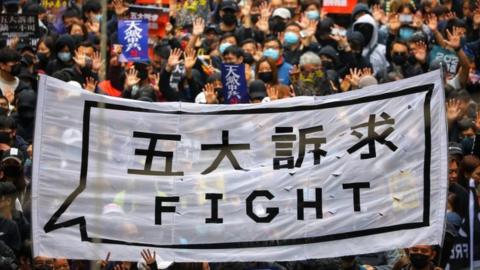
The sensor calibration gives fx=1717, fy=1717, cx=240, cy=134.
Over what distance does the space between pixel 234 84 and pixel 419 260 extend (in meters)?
4.65

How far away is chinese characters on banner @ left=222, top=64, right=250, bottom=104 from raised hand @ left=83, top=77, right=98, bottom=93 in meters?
1.35

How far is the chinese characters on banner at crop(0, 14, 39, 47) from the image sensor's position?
64.8 ft

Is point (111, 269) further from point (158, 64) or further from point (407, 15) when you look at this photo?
point (407, 15)

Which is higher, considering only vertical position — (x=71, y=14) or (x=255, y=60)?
(x=71, y=14)

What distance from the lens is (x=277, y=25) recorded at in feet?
68.3

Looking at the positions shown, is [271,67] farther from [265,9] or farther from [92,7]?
[92,7]

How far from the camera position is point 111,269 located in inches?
545

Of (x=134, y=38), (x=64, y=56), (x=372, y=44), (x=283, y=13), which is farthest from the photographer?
(x=283, y=13)

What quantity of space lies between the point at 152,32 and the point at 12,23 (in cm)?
166

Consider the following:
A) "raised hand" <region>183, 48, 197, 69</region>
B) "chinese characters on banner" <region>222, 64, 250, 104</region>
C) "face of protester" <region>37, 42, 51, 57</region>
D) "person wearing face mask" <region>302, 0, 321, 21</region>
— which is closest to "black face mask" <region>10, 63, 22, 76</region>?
"face of protester" <region>37, 42, 51, 57</region>

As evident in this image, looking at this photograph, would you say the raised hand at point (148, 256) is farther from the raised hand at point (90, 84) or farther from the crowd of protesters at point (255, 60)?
the raised hand at point (90, 84)

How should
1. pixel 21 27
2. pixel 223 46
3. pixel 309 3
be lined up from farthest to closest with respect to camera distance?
pixel 309 3
pixel 21 27
pixel 223 46

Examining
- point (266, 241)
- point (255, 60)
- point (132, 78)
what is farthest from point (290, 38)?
point (266, 241)

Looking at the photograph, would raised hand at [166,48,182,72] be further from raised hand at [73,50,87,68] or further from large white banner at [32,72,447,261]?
large white banner at [32,72,447,261]
